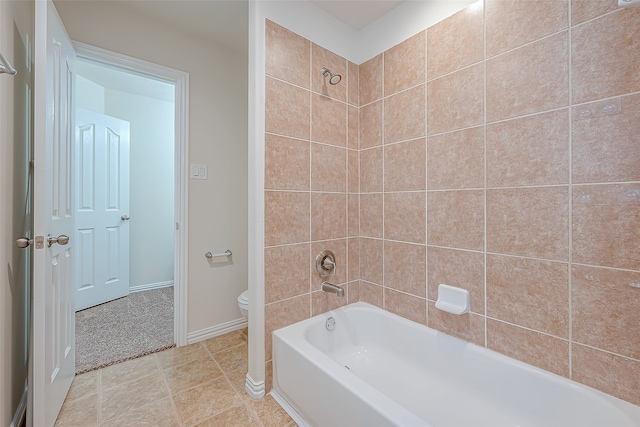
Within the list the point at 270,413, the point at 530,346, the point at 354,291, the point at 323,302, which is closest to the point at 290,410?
the point at 270,413

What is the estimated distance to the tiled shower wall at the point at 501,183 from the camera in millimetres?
1009

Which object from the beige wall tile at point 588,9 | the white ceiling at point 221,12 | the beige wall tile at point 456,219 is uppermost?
the white ceiling at point 221,12

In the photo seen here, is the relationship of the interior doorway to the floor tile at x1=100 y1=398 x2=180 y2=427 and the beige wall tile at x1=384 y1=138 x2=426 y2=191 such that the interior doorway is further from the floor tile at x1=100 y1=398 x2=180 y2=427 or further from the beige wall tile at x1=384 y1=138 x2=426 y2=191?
the beige wall tile at x1=384 y1=138 x2=426 y2=191

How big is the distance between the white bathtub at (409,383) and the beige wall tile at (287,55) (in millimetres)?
1485

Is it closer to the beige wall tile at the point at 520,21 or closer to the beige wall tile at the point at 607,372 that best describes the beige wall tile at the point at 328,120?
the beige wall tile at the point at 520,21

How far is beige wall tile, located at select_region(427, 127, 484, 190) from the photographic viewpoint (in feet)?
4.47

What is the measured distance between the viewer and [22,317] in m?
1.33

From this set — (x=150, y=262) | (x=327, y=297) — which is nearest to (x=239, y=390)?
(x=327, y=297)

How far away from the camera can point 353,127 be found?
1.95m

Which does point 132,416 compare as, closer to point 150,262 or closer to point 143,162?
point 150,262

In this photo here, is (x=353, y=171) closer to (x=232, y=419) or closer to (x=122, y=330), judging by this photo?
(x=232, y=419)

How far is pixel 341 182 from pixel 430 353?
1156mm

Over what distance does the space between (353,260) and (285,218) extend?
0.65 metres

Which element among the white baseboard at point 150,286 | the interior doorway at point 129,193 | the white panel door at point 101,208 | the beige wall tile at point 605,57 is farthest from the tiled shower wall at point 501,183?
the white baseboard at point 150,286
